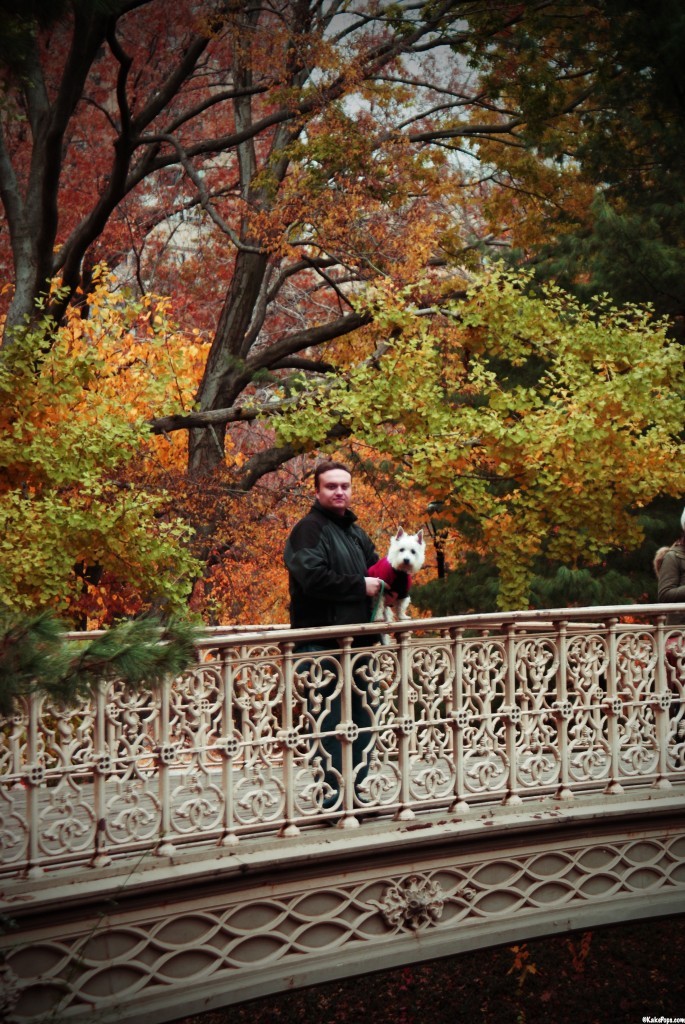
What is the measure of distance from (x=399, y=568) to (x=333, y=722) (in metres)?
0.91

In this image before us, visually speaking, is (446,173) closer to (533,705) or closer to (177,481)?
(177,481)

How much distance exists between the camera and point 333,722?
671 centimetres

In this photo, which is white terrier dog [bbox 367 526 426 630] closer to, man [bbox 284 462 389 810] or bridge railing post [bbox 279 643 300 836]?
man [bbox 284 462 389 810]

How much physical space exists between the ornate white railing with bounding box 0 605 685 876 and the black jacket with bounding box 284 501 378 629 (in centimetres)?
15

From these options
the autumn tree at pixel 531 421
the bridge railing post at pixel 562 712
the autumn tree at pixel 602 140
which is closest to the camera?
the bridge railing post at pixel 562 712

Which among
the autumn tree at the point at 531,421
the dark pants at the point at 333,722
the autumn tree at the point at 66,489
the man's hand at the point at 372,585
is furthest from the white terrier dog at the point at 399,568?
the autumn tree at the point at 531,421

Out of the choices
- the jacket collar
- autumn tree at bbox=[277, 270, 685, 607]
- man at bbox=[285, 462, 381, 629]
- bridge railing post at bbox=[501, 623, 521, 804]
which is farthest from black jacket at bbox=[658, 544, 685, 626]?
autumn tree at bbox=[277, 270, 685, 607]

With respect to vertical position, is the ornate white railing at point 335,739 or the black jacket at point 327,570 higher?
the black jacket at point 327,570

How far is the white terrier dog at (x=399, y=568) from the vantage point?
254 inches

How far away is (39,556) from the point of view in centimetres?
1140

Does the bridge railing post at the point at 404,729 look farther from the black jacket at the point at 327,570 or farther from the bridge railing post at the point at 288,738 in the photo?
the bridge railing post at the point at 288,738

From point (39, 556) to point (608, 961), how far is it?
1317cm

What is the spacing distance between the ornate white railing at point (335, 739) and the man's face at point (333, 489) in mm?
653

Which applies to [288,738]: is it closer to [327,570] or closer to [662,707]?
[327,570]
